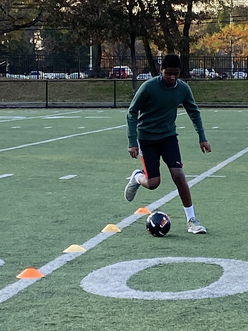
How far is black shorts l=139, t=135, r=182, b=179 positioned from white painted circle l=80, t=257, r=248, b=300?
1.51 metres

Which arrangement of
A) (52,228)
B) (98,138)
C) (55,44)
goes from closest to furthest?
(52,228), (98,138), (55,44)

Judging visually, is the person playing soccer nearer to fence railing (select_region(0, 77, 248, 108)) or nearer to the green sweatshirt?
the green sweatshirt

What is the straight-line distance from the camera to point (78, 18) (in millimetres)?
38812

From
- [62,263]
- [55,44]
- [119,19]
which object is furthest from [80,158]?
[55,44]

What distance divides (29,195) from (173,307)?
4.91 metres

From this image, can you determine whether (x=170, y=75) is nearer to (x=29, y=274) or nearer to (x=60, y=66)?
(x=29, y=274)

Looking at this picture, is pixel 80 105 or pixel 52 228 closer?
pixel 52 228

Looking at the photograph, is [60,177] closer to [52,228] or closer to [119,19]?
[52,228]

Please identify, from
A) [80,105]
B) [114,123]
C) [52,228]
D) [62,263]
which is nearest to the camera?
[62,263]

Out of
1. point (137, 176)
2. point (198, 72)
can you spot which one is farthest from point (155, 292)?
point (198, 72)

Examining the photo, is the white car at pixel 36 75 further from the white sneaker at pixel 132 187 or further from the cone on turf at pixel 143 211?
the white sneaker at pixel 132 187

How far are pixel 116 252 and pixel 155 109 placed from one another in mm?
1605

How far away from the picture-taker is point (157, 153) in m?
7.19

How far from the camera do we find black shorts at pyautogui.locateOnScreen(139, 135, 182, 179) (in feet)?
23.2
